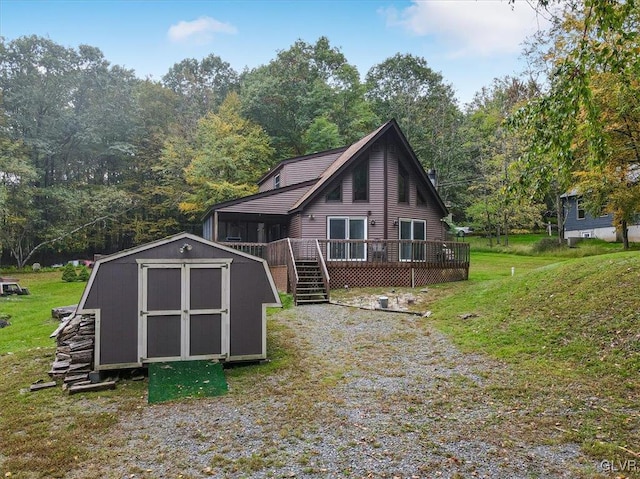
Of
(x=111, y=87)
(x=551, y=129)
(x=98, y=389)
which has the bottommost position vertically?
(x=98, y=389)

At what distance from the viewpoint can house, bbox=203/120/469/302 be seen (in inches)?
626

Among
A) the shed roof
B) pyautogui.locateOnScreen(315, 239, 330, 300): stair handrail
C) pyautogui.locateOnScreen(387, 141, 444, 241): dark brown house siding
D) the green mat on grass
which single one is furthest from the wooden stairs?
the green mat on grass

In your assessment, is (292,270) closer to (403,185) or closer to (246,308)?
(246,308)

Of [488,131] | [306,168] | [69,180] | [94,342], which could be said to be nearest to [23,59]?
[69,180]

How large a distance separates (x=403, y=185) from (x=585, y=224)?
20.9 metres

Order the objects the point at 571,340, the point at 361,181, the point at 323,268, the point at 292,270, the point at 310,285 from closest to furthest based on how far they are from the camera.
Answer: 1. the point at 571,340
2. the point at 292,270
3. the point at 310,285
4. the point at 323,268
5. the point at 361,181

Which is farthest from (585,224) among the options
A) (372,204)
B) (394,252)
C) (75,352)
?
(75,352)

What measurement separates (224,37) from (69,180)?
24364mm

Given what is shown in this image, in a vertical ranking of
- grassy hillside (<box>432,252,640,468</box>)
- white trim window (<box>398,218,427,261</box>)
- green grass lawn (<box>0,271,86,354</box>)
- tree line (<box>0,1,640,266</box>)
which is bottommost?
green grass lawn (<box>0,271,86,354</box>)

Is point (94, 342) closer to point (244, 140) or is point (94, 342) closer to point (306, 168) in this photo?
point (306, 168)

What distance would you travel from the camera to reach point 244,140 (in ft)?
97.7

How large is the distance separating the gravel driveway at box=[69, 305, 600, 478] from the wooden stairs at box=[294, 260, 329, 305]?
5.39 m

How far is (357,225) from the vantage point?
60.5 feet

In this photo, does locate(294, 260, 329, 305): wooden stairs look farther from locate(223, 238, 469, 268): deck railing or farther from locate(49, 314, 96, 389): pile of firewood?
locate(49, 314, 96, 389): pile of firewood
